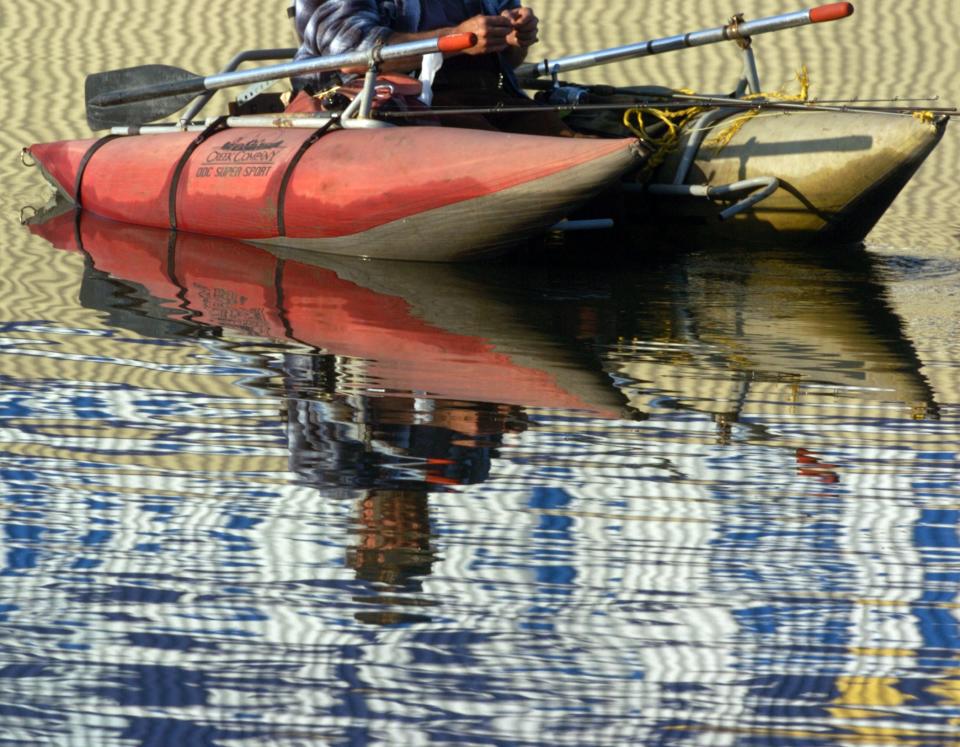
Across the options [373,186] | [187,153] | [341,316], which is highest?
[187,153]

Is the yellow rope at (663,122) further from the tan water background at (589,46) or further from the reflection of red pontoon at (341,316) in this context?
the tan water background at (589,46)

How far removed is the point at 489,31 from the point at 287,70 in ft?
3.62

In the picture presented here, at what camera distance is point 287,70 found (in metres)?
8.23

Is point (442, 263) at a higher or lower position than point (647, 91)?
lower

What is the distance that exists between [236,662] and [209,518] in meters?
0.83

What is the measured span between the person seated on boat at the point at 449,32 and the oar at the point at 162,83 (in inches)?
8.0

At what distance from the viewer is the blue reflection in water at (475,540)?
2668mm

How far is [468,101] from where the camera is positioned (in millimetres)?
8359

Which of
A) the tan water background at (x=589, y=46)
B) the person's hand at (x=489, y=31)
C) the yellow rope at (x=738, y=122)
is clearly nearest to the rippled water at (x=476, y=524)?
the person's hand at (x=489, y=31)

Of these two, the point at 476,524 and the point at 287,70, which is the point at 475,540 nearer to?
the point at 476,524

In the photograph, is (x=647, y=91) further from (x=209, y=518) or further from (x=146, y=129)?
(x=209, y=518)

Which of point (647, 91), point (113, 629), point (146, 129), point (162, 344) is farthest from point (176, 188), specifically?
point (113, 629)

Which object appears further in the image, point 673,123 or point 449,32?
point 673,123

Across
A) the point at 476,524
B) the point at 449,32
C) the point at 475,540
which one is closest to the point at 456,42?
the point at 449,32
